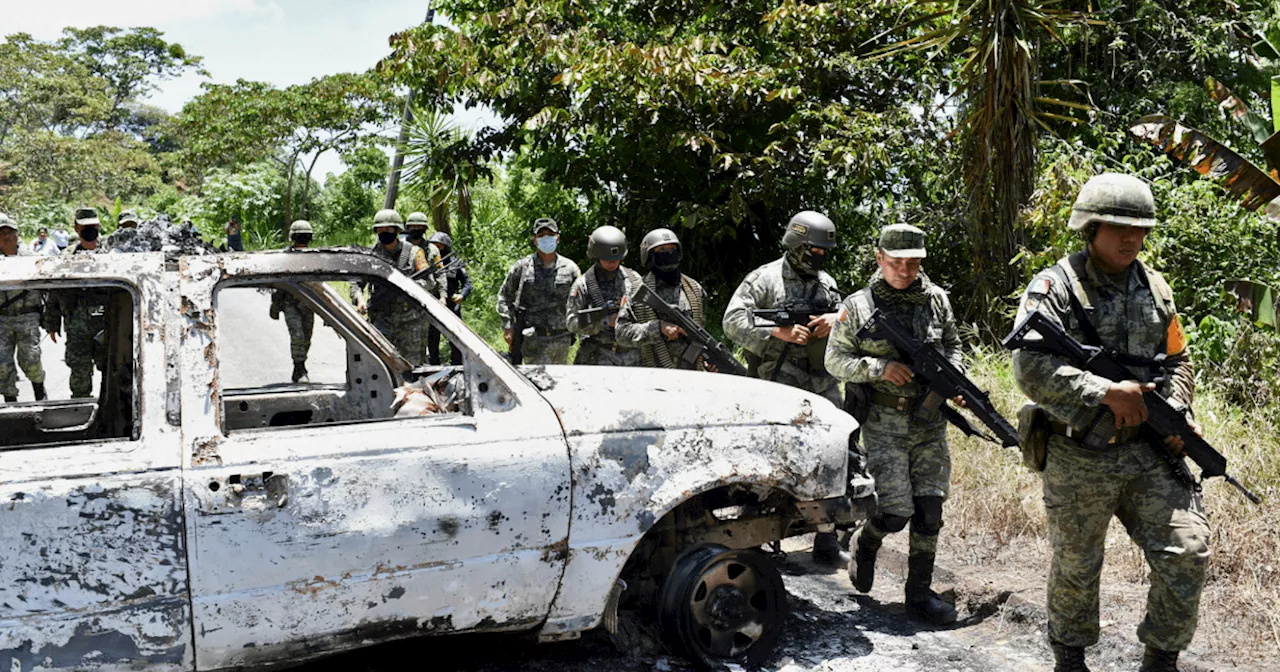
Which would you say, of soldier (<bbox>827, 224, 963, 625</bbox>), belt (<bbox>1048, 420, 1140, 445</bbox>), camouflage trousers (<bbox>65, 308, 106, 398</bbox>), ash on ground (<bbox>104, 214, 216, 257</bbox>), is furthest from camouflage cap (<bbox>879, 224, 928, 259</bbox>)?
camouflage trousers (<bbox>65, 308, 106, 398</bbox>)

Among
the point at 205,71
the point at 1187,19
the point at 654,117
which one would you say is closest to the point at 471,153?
the point at 654,117

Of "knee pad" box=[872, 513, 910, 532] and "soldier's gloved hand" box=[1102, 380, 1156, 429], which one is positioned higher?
"soldier's gloved hand" box=[1102, 380, 1156, 429]

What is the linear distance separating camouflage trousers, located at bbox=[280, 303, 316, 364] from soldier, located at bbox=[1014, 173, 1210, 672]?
798 cm

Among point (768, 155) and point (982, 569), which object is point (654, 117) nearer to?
point (768, 155)

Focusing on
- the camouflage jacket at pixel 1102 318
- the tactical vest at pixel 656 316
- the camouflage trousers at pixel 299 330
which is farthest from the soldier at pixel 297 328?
the camouflage jacket at pixel 1102 318

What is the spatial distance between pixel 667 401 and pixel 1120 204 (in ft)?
5.71

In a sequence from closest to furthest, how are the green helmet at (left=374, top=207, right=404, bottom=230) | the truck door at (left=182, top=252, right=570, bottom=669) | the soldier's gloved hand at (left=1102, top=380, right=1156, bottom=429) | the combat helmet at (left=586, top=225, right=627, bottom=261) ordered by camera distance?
1. the truck door at (left=182, top=252, right=570, bottom=669)
2. the soldier's gloved hand at (left=1102, top=380, right=1156, bottom=429)
3. the combat helmet at (left=586, top=225, right=627, bottom=261)
4. the green helmet at (left=374, top=207, right=404, bottom=230)

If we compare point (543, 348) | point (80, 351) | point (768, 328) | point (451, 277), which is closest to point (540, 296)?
point (543, 348)

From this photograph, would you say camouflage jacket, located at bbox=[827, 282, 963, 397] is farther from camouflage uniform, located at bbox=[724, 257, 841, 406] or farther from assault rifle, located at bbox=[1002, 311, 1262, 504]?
assault rifle, located at bbox=[1002, 311, 1262, 504]

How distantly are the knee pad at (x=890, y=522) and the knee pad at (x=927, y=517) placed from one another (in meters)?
0.06

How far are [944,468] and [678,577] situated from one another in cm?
166

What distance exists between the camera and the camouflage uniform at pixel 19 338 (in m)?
9.45

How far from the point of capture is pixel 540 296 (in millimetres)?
9023

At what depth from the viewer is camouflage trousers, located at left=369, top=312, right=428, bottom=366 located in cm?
972
